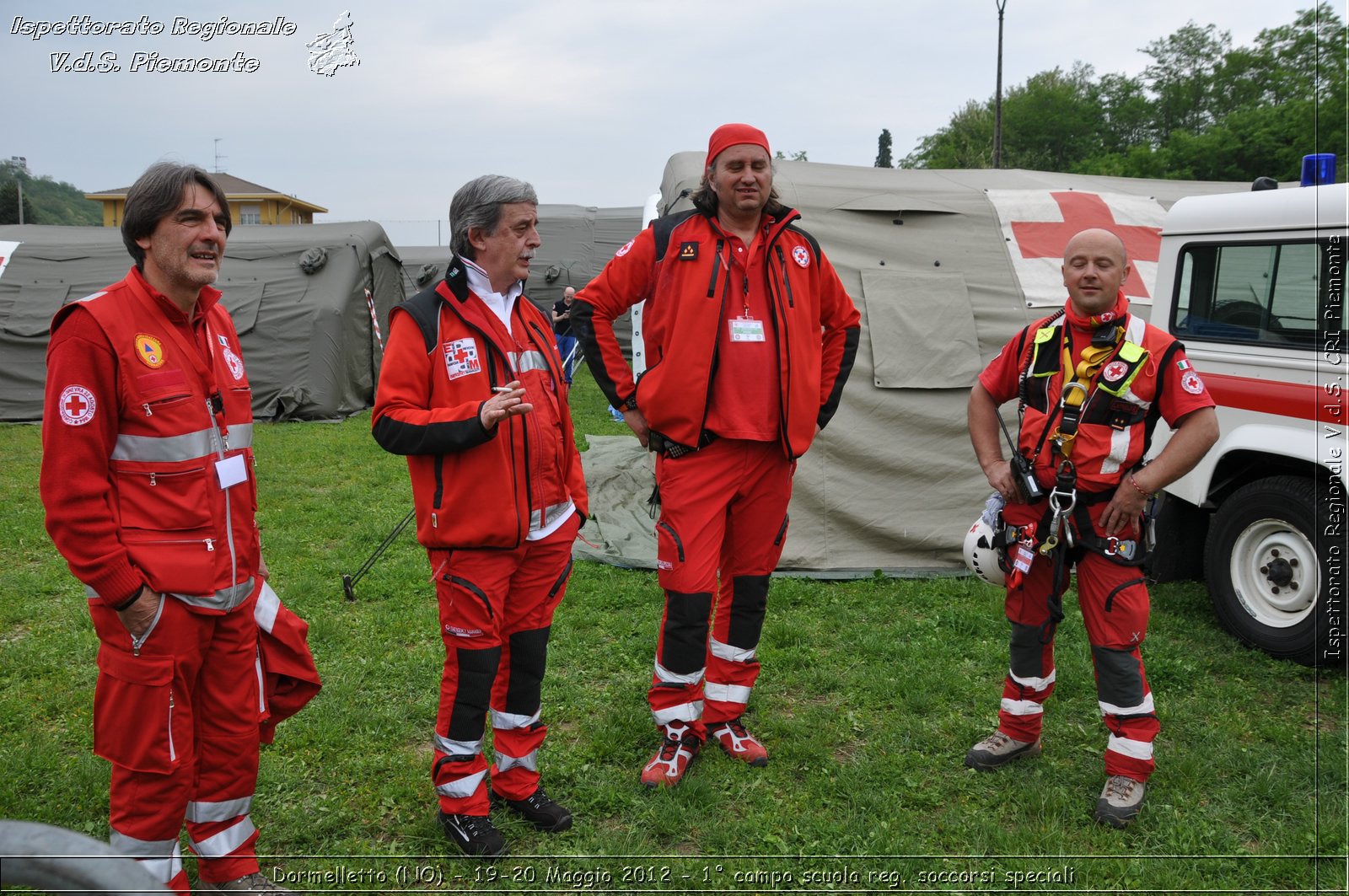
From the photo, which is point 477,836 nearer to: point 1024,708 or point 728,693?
point 728,693

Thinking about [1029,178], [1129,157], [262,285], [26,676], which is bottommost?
[26,676]

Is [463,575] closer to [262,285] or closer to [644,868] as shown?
[644,868]

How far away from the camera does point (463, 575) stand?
3.02 meters

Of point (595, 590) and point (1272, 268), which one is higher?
point (1272, 268)

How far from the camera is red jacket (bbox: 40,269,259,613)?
2.38 meters

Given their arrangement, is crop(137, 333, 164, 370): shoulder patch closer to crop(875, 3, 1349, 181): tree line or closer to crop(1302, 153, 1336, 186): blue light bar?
crop(1302, 153, 1336, 186): blue light bar

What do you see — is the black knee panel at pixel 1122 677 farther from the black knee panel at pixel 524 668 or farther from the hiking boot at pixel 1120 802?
the black knee panel at pixel 524 668

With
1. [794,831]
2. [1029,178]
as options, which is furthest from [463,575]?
[1029,178]

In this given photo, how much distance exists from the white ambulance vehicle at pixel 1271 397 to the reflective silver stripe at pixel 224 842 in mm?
4715

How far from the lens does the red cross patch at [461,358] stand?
9.89 feet

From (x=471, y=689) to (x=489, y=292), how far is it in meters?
1.29

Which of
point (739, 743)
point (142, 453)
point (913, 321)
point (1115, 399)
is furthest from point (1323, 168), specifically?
point (142, 453)

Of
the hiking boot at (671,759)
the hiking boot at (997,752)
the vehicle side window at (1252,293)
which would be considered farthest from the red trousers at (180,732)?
the vehicle side window at (1252,293)

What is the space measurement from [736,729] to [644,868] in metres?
0.91
